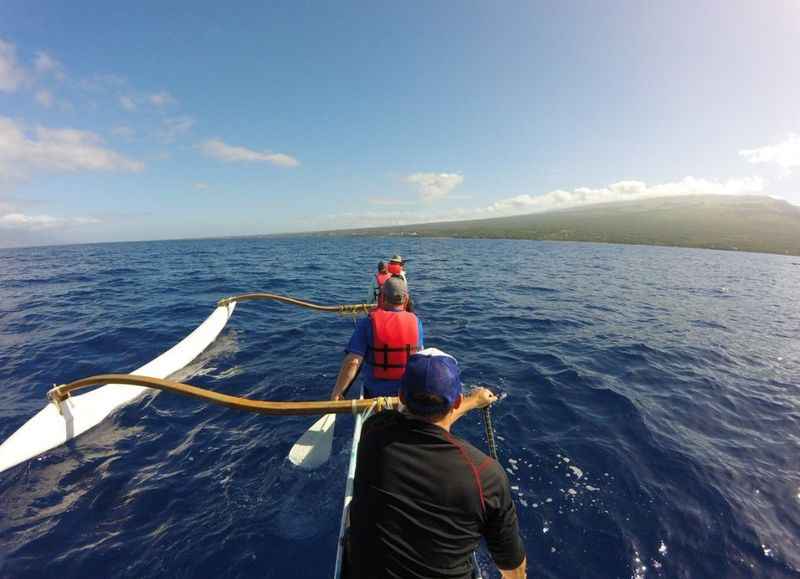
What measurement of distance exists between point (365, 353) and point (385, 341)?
A: 44 cm

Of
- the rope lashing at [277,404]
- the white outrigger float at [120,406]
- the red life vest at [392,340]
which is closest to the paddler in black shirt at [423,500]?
the white outrigger float at [120,406]

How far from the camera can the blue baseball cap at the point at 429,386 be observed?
8.16 ft

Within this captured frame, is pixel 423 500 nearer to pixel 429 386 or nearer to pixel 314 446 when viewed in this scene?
pixel 429 386

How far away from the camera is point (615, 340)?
1287 cm

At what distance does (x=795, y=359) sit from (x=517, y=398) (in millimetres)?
11512

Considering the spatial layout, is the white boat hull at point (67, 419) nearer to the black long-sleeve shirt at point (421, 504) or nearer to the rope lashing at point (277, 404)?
the rope lashing at point (277, 404)

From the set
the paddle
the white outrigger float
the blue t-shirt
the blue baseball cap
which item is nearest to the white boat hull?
the white outrigger float

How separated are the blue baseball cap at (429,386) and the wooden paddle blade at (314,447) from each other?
4.42m

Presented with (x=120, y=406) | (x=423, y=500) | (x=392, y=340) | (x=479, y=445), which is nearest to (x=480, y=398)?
(x=392, y=340)

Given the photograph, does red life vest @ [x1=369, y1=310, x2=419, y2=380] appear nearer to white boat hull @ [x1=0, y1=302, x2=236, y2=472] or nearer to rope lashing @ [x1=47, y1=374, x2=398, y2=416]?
rope lashing @ [x1=47, y1=374, x2=398, y2=416]

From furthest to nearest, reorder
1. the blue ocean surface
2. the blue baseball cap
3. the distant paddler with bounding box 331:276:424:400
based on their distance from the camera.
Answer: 1. the distant paddler with bounding box 331:276:424:400
2. the blue ocean surface
3. the blue baseball cap

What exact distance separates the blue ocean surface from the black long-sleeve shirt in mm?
2740

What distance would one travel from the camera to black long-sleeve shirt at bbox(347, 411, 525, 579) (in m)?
2.21

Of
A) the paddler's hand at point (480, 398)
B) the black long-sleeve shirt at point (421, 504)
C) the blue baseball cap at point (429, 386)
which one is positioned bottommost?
the paddler's hand at point (480, 398)
